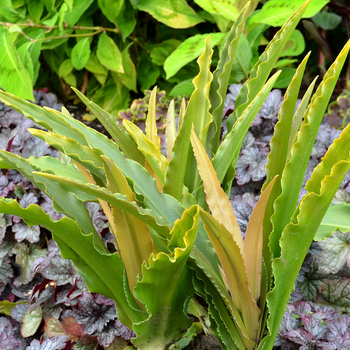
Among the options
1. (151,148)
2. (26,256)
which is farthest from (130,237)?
(26,256)

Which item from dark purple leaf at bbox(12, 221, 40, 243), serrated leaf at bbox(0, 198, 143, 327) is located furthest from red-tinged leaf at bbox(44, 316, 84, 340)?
dark purple leaf at bbox(12, 221, 40, 243)

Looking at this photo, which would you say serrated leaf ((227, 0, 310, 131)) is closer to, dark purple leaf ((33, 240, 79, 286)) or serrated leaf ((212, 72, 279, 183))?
serrated leaf ((212, 72, 279, 183))

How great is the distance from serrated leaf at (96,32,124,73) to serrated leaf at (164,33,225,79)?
43 cm

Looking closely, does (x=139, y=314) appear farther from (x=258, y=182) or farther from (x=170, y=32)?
(x=170, y=32)

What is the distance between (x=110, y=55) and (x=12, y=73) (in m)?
0.61

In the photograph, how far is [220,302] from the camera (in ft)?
2.74

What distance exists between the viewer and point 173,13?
7.32ft

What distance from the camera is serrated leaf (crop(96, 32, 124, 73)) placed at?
87.7 inches

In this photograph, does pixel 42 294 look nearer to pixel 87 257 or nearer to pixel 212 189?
pixel 87 257

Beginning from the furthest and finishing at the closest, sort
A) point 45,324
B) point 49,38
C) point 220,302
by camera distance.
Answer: point 49,38 → point 45,324 → point 220,302

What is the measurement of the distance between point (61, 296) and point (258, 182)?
0.78 m

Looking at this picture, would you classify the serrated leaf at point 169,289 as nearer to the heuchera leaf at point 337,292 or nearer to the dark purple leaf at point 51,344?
the dark purple leaf at point 51,344

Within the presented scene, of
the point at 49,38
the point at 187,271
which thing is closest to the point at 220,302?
the point at 187,271

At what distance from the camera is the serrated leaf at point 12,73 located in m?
1.84
